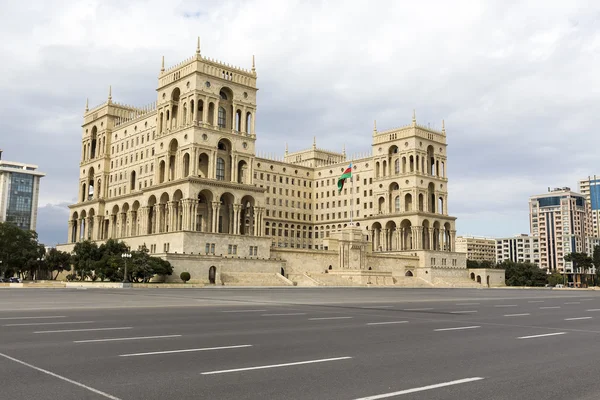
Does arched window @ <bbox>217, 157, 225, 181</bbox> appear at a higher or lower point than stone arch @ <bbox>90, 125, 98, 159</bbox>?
lower

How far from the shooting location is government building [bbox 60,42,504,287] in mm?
80812

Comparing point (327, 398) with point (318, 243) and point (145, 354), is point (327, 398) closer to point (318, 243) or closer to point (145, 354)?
point (145, 354)

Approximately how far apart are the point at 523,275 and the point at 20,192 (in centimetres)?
15467

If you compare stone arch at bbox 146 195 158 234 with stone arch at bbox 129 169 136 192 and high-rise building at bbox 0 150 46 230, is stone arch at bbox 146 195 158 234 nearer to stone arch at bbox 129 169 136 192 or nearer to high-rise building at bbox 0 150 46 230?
stone arch at bbox 129 169 136 192

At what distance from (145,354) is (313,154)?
129 meters

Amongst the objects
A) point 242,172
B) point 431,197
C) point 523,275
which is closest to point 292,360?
point 242,172

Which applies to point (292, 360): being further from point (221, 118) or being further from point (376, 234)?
point (376, 234)

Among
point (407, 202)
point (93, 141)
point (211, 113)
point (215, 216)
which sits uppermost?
point (93, 141)

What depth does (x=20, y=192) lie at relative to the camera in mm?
184500

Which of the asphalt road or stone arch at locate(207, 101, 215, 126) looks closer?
the asphalt road

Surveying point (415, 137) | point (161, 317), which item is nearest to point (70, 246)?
point (415, 137)

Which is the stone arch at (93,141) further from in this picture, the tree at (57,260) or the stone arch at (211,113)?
the stone arch at (211,113)

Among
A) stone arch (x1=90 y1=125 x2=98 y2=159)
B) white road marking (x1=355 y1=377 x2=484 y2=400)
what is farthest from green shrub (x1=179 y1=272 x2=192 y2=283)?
white road marking (x1=355 y1=377 x2=484 y2=400)

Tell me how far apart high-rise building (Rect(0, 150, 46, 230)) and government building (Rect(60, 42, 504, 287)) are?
84171 millimetres
